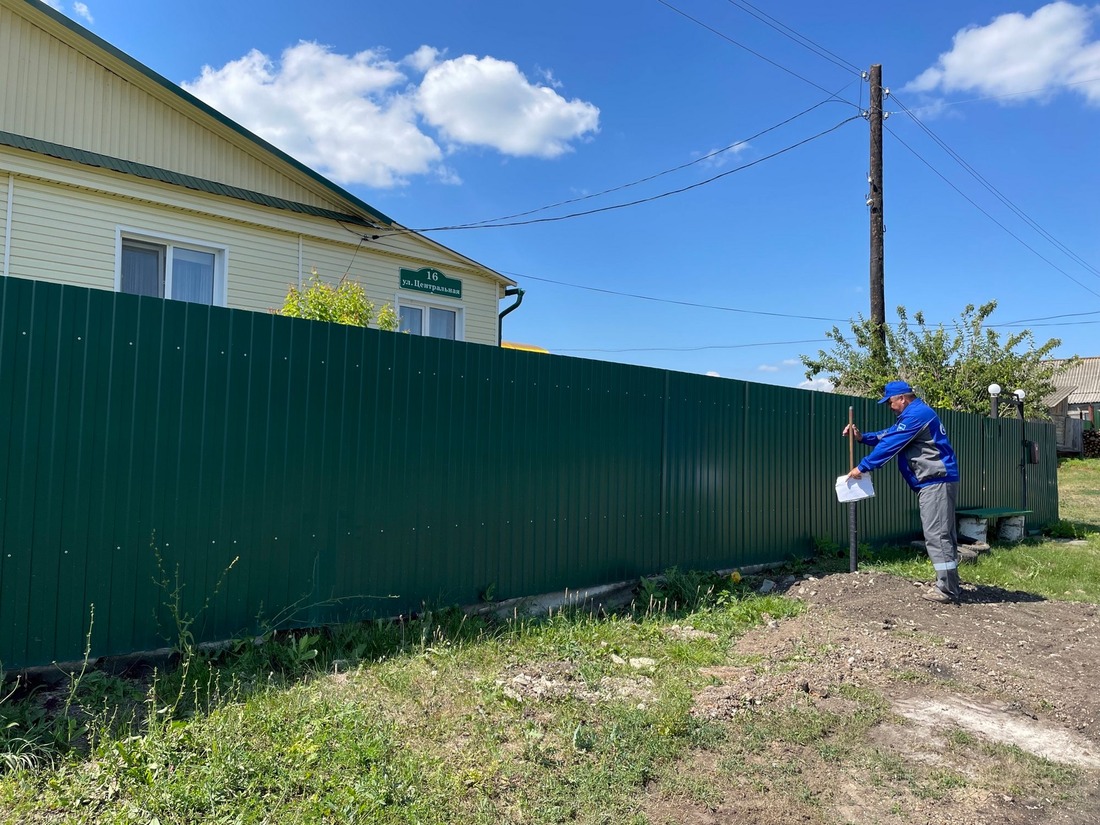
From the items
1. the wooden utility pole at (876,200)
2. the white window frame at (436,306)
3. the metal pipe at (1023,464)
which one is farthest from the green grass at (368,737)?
the wooden utility pole at (876,200)

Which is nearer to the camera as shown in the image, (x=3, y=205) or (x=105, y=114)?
(x=3, y=205)

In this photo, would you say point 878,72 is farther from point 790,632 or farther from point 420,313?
point 790,632

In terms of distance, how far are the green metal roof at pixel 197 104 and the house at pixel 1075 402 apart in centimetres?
2469

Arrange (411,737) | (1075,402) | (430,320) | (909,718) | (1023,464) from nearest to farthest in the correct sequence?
(411,737) < (909,718) < (430,320) < (1023,464) < (1075,402)

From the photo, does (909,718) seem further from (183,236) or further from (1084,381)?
(1084,381)

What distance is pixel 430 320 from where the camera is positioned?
11.4 metres

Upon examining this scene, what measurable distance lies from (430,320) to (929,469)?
711 centimetres

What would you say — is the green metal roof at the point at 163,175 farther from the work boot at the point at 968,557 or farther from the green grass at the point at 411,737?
the work boot at the point at 968,557

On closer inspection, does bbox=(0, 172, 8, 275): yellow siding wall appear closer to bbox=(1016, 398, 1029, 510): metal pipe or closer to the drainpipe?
the drainpipe

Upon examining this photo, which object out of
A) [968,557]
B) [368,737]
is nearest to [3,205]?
[368,737]

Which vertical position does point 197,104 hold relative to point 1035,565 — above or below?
above

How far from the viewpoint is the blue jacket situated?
703cm

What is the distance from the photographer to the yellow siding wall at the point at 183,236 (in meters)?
7.98

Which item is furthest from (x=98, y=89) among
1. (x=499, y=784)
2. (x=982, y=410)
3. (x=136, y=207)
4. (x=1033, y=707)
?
(x=982, y=410)
